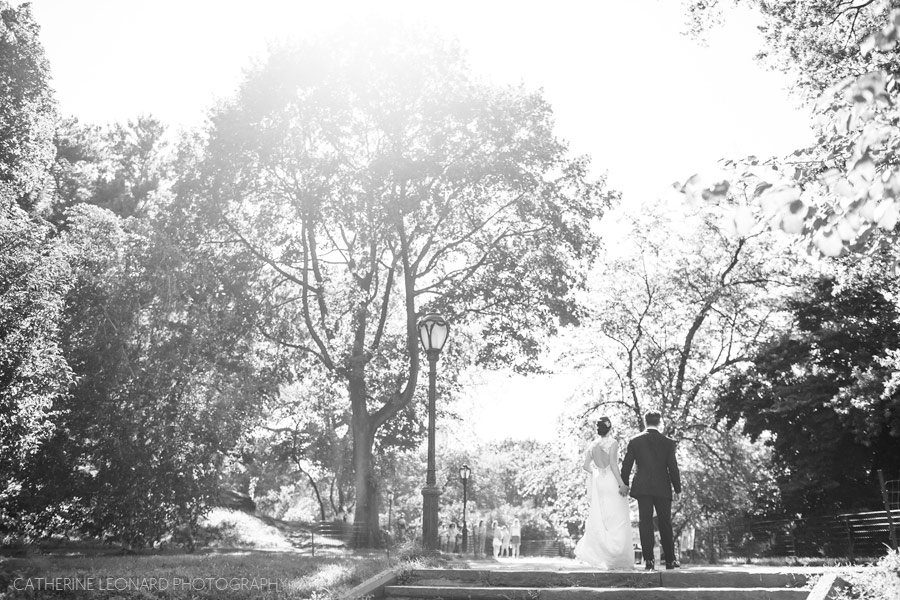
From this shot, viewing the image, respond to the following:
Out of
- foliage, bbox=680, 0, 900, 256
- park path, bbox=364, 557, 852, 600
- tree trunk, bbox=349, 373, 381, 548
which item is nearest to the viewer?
foliage, bbox=680, 0, 900, 256

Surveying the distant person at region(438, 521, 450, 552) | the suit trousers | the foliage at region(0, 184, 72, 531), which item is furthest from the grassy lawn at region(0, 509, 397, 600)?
the distant person at region(438, 521, 450, 552)

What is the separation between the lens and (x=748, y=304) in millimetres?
27469

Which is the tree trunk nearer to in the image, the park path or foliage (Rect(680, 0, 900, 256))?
the park path

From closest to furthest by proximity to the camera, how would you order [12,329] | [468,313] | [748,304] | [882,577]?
[882,577] < [12,329] < [468,313] < [748,304]

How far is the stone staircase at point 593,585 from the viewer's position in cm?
679

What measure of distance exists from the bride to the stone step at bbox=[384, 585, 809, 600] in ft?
8.88

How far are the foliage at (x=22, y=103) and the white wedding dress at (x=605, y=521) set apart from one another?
15704 mm

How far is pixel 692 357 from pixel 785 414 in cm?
646

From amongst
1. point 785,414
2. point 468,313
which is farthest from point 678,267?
point 468,313

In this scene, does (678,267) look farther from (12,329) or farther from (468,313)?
(12,329)

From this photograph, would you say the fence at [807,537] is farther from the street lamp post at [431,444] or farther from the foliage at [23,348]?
the foliage at [23,348]

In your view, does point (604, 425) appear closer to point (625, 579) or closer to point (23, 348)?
point (625, 579)

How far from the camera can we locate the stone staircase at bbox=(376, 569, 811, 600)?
6.79 m

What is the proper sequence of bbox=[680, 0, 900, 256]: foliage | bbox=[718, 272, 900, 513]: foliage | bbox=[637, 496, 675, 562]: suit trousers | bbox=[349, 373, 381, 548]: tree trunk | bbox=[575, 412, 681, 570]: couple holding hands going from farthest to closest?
bbox=[349, 373, 381, 548]: tree trunk → bbox=[718, 272, 900, 513]: foliage → bbox=[575, 412, 681, 570]: couple holding hands → bbox=[637, 496, 675, 562]: suit trousers → bbox=[680, 0, 900, 256]: foliage
